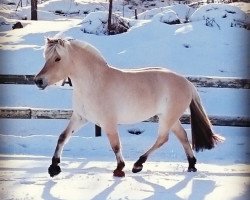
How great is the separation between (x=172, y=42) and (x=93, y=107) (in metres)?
4.87

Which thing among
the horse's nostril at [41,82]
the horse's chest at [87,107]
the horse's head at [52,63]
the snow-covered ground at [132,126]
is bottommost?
the snow-covered ground at [132,126]

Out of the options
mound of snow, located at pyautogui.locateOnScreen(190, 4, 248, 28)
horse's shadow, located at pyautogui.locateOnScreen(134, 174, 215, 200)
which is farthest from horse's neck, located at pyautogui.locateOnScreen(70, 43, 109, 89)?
mound of snow, located at pyautogui.locateOnScreen(190, 4, 248, 28)

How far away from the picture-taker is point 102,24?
8516 mm

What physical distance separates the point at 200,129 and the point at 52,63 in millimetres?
1115

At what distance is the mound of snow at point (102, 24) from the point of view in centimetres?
843

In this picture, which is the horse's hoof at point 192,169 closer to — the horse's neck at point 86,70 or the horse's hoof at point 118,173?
the horse's hoof at point 118,173

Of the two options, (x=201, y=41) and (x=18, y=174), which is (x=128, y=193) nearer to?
(x=18, y=174)

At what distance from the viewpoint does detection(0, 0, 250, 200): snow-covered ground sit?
2.48 m

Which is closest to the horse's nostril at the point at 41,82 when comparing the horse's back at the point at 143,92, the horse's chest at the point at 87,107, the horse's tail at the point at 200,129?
the horse's chest at the point at 87,107

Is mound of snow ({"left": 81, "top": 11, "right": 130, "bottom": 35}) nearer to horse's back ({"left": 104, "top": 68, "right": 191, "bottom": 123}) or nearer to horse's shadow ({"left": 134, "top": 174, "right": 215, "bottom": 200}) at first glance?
horse's back ({"left": 104, "top": 68, "right": 191, "bottom": 123})

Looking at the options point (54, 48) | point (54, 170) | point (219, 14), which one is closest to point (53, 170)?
point (54, 170)

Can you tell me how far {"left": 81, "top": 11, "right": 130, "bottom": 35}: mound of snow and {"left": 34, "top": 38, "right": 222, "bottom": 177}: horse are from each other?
5461 millimetres

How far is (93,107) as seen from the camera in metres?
2.81

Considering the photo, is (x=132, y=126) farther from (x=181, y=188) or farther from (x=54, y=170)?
(x=181, y=188)
